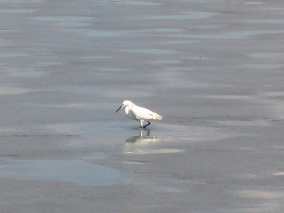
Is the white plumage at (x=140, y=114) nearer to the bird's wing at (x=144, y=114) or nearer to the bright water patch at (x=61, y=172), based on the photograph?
the bird's wing at (x=144, y=114)

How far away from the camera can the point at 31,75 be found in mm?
17781

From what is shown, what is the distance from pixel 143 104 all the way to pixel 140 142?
238 cm

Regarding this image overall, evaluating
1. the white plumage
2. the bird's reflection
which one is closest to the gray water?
the bird's reflection

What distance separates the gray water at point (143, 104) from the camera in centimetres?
1082

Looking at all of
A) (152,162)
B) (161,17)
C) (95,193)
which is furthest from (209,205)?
(161,17)

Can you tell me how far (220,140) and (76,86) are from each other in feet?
13.3

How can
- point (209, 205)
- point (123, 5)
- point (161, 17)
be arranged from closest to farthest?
point (209, 205), point (161, 17), point (123, 5)

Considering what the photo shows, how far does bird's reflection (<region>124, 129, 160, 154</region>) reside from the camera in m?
12.7

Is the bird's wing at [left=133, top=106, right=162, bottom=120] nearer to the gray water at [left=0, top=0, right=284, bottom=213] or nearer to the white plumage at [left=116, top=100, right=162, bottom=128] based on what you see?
the white plumage at [left=116, top=100, right=162, bottom=128]

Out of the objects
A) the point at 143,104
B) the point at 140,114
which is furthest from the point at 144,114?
the point at 143,104

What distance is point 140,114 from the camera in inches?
547

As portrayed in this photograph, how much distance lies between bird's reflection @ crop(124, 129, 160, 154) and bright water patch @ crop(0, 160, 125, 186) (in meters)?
0.75

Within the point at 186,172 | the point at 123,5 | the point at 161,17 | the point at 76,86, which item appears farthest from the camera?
the point at 123,5

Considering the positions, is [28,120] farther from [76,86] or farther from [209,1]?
[209,1]
